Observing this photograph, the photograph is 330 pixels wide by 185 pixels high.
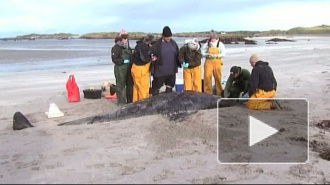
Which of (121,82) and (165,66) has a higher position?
(165,66)

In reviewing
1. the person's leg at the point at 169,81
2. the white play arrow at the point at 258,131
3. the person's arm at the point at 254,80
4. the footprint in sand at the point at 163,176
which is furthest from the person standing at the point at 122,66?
the footprint in sand at the point at 163,176

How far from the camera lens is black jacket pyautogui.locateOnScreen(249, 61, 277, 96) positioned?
356 inches

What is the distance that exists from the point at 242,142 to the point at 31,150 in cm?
350

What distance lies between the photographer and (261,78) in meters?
9.09

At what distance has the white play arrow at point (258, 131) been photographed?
669 cm

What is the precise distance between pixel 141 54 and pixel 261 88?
Result: 3069 millimetres

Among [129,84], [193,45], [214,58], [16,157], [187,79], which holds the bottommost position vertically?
[16,157]

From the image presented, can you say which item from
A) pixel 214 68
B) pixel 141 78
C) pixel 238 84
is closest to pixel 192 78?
pixel 214 68

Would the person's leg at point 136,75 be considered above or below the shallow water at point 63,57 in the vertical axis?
above

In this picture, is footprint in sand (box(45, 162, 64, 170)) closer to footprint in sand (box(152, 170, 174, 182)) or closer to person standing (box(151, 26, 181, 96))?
footprint in sand (box(152, 170, 174, 182))

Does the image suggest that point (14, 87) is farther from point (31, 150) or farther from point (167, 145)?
point (167, 145)

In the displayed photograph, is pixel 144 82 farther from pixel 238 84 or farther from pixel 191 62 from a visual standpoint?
pixel 238 84

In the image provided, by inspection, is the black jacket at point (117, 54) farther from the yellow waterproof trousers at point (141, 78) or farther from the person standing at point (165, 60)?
the person standing at point (165, 60)
